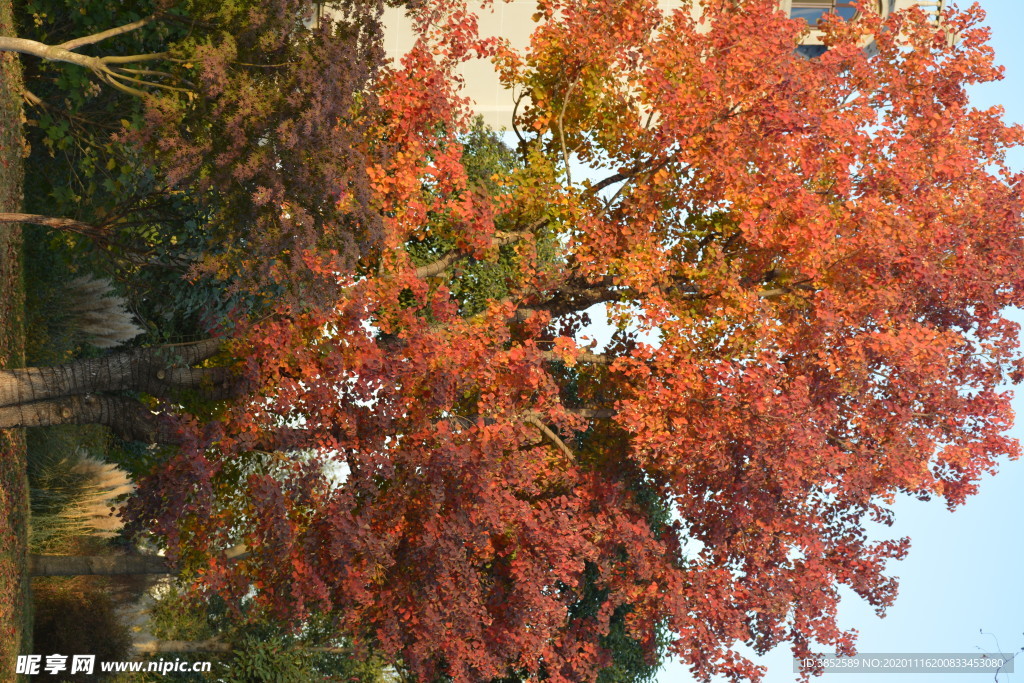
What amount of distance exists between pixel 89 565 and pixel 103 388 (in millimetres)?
8190

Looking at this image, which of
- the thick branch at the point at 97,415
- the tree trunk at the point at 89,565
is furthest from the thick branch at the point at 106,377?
the tree trunk at the point at 89,565

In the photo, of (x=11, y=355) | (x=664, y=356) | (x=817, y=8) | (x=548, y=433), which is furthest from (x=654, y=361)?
(x=817, y=8)

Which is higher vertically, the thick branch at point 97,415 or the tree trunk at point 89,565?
the tree trunk at point 89,565

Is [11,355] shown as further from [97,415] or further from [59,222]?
[59,222]

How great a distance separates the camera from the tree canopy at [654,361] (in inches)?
555

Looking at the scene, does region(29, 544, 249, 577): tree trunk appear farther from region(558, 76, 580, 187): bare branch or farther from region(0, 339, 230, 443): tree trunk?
region(558, 76, 580, 187): bare branch

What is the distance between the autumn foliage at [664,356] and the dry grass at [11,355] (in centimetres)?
481

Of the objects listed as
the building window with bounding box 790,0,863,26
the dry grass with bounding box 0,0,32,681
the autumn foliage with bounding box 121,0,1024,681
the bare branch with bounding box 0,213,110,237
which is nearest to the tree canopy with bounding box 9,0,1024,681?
the autumn foliage with bounding box 121,0,1024,681

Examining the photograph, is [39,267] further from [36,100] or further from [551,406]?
[551,406]

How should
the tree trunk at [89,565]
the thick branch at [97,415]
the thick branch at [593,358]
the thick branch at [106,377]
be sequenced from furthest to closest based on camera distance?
the tree trunk at [89,565]
the thick branch at [593,358]
the thick branch at [97,415]
the thick branch at [106,377]

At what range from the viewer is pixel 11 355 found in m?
17.7

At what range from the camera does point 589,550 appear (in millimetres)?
16500

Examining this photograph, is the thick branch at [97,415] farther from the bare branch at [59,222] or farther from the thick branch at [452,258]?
the thick branch at [452,258]

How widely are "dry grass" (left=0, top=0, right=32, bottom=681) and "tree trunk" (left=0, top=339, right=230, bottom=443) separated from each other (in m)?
4.61
